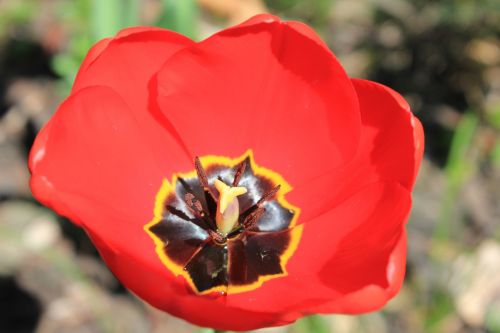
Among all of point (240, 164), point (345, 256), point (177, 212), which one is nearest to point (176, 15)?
point (240, 164)

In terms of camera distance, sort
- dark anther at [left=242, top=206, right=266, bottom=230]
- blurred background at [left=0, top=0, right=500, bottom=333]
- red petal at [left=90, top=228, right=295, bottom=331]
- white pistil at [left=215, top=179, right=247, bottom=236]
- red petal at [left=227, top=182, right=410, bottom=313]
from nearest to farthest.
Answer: red petal at [left=90, top=228, right=295, bottom=331] < red petal at [left=227, top=182, right=410, bottom=313] < white pistil at [left=215, top=179, right=247, bottom=236] < dark anther at [left=242, top=206, right=266, bottom=230] < blurred background at [left=0, top=0, right=500, bottom=333]

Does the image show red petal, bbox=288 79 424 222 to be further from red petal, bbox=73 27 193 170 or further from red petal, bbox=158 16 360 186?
red petal, bbox=73 27 193 170

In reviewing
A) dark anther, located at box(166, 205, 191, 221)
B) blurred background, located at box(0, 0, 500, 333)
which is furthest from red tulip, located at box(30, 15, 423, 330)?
blurred background, located at box(0, 0, 500, 333)

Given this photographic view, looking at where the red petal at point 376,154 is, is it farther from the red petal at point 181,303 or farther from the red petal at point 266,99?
the red petal at point 181,303

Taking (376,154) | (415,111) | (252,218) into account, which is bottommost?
(415,111)

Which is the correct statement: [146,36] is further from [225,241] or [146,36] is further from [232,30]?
[225,241]

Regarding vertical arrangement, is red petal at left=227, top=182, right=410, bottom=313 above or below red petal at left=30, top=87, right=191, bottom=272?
below

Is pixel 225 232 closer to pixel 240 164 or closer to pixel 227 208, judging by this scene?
pixel 227 208

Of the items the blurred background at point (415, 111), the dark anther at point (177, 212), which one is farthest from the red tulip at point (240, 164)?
the blurred background at point (415, 111)
